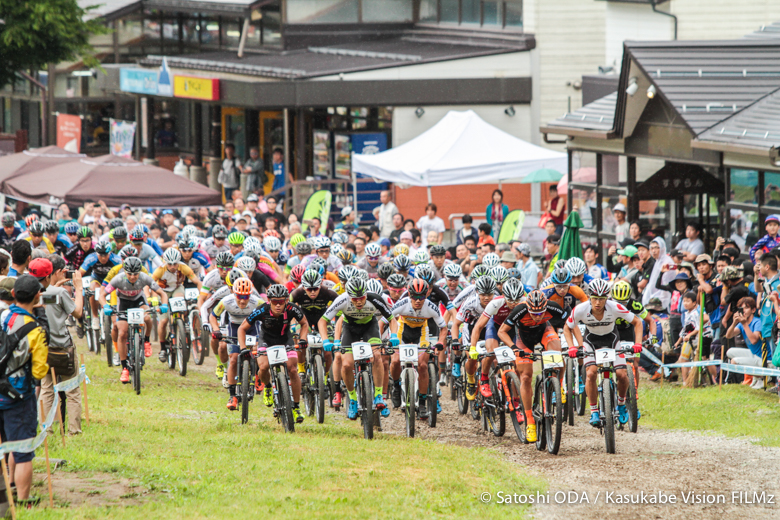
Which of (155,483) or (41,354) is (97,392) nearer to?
(155,483)

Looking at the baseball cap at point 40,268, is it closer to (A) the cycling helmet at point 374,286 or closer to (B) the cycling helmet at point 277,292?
(B) the cycling helmet at point 277,292

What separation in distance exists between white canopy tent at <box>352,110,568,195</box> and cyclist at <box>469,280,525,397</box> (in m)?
10.6

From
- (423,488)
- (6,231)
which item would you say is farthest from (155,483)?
(6,231)

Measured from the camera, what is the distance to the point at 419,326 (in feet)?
40.2

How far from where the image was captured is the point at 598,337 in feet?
37.2

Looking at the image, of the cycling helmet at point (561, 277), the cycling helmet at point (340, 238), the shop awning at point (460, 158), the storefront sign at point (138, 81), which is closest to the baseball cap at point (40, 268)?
the cycling helmet at point (561, 277)

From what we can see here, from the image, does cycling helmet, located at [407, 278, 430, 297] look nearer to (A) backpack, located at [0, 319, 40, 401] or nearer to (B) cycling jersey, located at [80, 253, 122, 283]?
(A) backpack, located at [0, 319, 40, 401]

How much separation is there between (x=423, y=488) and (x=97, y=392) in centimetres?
637

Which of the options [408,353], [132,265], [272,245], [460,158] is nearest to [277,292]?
[408,353]

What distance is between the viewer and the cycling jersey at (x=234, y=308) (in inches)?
494

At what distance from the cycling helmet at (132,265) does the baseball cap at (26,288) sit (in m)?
6.72

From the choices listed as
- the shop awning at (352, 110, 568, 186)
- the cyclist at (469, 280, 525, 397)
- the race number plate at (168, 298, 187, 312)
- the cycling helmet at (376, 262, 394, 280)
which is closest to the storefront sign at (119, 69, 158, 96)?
the shop awning at (352, 110, 568, 186)

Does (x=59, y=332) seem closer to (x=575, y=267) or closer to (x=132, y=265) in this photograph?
(x=132, y=265)

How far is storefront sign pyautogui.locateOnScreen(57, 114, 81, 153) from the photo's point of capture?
104ft
